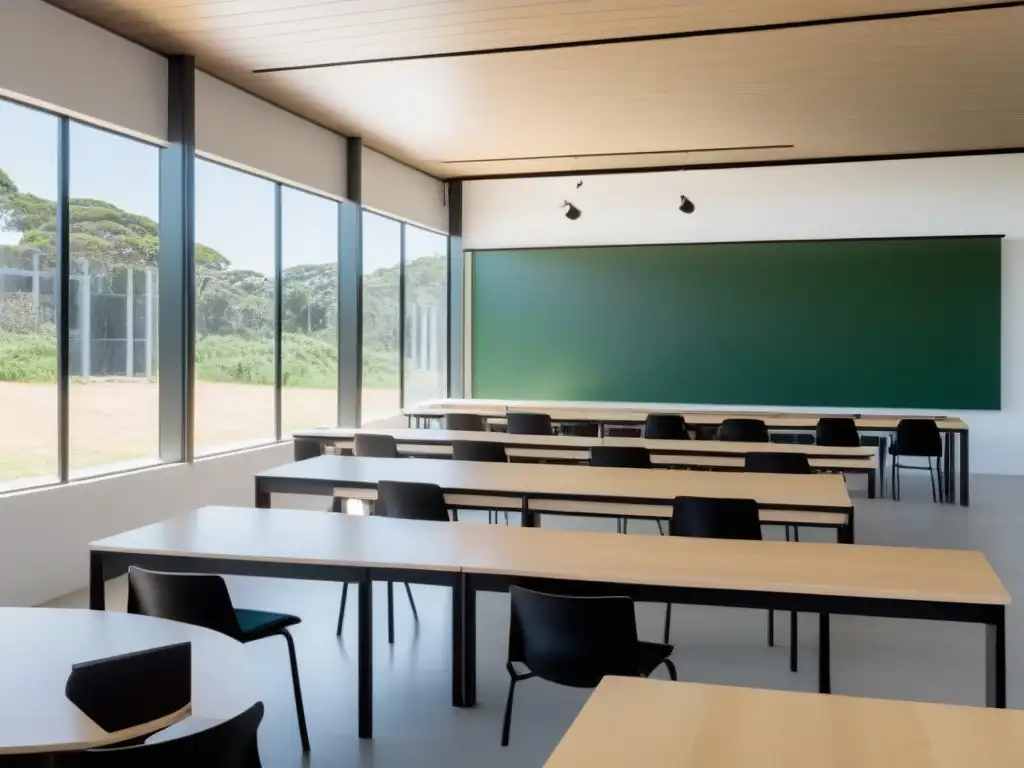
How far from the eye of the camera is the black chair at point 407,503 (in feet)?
13.9

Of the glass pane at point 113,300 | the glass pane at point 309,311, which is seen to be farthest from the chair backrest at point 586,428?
the glass pane at point 113,300

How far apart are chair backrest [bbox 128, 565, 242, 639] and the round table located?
1.12 feet

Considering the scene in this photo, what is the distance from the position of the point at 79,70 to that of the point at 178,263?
4.35ft

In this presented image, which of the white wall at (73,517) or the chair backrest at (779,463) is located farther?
the chair backrest at (779,463)

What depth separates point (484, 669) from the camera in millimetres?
3881

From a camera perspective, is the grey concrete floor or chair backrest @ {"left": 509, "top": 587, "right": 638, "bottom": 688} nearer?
chair backrest @ {"left": 509, "top": 587, "right": 638, "bottom": 688}

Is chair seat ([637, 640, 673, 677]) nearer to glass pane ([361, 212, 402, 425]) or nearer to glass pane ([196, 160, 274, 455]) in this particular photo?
glass pane ([196, 160, 274, 455])

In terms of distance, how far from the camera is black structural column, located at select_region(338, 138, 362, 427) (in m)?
8.60

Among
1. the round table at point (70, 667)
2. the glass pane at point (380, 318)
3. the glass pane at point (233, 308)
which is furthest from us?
the glass pane at point (380, 318)

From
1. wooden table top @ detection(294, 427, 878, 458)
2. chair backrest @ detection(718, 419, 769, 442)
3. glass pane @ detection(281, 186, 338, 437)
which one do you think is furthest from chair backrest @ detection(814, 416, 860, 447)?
glass pane @ detection(281, 186, 338, 437)

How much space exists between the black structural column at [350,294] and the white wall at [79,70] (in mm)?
2694

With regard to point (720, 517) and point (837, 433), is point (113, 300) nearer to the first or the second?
point (720, 517)

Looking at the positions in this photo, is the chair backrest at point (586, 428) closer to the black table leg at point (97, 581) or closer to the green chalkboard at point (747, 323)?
the green chalkboard at point (747, 323)

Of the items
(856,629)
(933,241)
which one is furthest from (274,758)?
(933,241)
